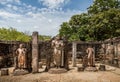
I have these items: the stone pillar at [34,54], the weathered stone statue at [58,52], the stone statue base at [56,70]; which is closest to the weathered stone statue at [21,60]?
the stone pillar at [34,54]

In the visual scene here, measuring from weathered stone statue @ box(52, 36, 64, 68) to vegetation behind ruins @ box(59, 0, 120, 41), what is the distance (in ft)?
40.7

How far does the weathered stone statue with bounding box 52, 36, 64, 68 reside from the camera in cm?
1628

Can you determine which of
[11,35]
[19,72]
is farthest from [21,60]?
[11,35]

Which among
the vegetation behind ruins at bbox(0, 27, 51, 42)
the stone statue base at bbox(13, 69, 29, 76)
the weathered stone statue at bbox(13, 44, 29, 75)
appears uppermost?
the vegetation behind ruins at bbox(0, 27, 51, 42)

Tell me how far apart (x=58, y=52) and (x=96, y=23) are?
15052mm

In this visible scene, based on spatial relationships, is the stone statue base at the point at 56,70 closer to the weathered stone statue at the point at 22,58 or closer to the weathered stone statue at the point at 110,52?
the weathered stone statue at the point at 22,58

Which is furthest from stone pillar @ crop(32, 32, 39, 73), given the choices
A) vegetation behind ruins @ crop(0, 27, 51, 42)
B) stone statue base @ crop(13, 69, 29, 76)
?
vegetation behind ruins @ crop(0, 27, 51, 42)

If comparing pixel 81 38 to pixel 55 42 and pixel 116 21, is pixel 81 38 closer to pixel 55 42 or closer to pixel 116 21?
pixel 116 21

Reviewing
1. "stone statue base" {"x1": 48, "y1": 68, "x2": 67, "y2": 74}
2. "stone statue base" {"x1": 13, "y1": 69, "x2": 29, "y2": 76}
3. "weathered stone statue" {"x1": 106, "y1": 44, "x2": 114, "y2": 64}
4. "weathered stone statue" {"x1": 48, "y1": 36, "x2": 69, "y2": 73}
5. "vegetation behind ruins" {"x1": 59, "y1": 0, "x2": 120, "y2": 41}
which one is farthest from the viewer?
"vegetation behind ruins" {"x1": 59, "y1": 0, "x2": 120, "y2": 41}

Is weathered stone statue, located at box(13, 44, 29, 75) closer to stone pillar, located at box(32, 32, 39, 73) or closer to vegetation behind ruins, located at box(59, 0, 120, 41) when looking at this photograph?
stone pillar, located at box(32, 32, 39, 73)

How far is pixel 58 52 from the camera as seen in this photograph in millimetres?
16391

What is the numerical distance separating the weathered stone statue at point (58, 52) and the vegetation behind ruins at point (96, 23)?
1239cm

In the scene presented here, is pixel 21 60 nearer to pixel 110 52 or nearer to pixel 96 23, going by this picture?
pixel 110 52

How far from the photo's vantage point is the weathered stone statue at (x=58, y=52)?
16281 millimetres
